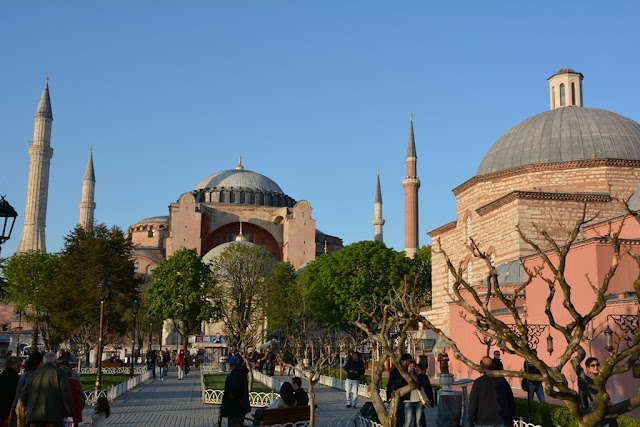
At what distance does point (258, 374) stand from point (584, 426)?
18.1 metres

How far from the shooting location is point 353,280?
105 feet

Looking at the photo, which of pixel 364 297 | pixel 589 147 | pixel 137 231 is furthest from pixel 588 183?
pixel 137 231

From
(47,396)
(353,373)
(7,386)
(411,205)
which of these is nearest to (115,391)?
(353,373)

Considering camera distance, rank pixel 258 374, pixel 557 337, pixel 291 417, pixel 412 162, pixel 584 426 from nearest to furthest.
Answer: pixel 584 426
pixel 291 417
pixel 557 337
pixel 258 374
pixel 412 162

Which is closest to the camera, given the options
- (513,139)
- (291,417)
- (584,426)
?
(584,426)

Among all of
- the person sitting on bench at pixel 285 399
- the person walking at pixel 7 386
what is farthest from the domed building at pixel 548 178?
the person walking at pixel 7 386

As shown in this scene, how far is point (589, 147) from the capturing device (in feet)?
78.3

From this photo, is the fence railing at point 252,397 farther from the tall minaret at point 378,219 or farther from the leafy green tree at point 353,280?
the tall minaret at point 378,219

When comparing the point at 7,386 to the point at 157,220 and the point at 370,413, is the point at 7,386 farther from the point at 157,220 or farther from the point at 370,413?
the point at 157,220

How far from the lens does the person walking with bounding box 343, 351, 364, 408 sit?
12.1 m

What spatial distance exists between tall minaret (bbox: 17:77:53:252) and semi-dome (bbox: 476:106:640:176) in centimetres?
3284

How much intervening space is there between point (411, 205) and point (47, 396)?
37.4 meters

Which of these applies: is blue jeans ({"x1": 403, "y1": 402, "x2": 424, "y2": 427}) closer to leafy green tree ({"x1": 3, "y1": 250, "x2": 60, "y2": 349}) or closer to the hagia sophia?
the hagia sophia

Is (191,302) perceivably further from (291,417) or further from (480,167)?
(291,417)
